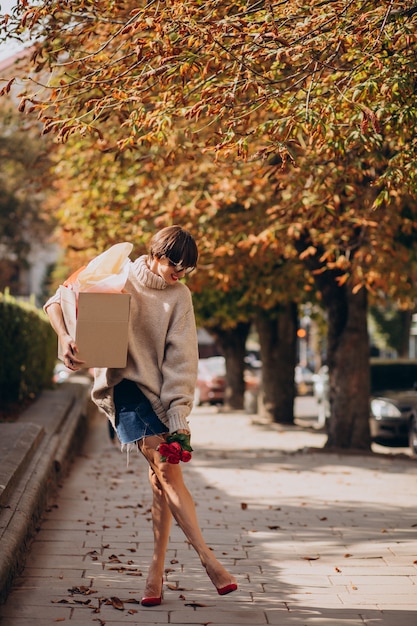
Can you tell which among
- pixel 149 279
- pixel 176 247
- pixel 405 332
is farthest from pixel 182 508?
pixel 405 332

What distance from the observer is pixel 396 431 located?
57.8 ft

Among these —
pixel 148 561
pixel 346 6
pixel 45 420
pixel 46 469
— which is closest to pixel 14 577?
pixel 148 561

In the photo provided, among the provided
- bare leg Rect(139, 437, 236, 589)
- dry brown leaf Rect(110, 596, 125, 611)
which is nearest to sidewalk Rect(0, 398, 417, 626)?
dry brown leaf Rect(110, 596, 125, 611)

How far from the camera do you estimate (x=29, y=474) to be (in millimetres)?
7945

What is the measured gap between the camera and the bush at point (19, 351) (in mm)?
13992

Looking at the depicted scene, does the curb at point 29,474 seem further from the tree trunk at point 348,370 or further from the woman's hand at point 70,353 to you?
the tree trunk at point 348,370

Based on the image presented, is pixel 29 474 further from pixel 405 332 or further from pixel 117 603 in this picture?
A: pixel 405 332

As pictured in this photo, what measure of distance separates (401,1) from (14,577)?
460 cm

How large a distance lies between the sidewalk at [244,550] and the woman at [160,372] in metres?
0.51

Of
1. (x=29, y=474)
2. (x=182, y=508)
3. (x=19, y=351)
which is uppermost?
(x=19, y=351)

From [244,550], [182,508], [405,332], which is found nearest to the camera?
[182,508]

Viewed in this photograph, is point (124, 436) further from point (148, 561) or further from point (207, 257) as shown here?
point (207, 257)

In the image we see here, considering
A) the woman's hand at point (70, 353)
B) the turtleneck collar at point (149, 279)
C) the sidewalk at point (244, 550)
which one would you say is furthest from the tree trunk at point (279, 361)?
the woman's hand at point (70, 353)

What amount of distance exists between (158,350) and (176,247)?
537 millimetres
